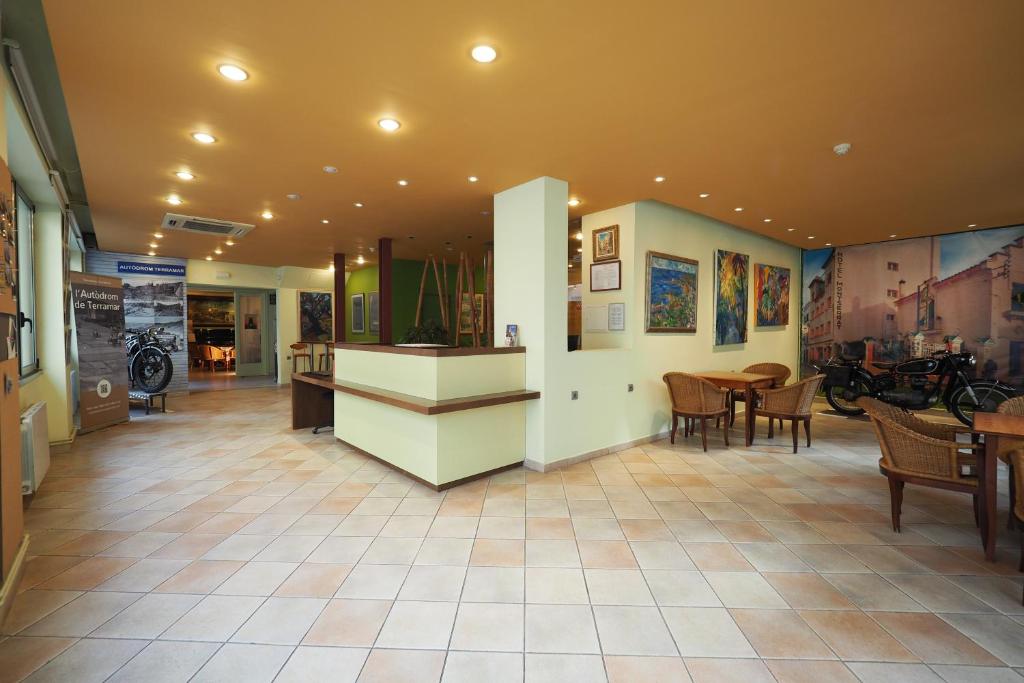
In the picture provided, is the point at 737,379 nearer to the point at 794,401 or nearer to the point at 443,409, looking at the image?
the point at 794,401

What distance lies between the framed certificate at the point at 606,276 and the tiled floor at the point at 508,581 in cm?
245

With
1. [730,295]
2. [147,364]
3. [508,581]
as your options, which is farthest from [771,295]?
[147,364]

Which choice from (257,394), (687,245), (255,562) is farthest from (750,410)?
(257,394)

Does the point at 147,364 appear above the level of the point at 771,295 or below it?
below

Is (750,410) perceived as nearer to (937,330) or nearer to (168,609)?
(937,330)

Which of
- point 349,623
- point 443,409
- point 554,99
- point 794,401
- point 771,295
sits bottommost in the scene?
point 349,623

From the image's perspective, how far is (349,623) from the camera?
7.59ft

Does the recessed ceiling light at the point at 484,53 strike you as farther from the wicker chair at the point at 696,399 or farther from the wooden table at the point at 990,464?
the wicker chair at the point at 696,399

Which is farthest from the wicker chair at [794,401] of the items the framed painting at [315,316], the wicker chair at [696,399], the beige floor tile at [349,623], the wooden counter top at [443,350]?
the framed painting at [315,316]

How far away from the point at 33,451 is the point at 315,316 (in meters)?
9.19

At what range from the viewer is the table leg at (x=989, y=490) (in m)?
2.85

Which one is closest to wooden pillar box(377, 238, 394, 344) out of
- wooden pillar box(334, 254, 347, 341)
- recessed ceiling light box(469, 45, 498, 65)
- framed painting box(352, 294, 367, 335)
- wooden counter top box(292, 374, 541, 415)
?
wooden pillar box(334, 254, 347, 341)

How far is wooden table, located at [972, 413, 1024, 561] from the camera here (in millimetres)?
2818

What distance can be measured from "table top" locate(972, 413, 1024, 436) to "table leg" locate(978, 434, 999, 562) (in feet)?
0.17
